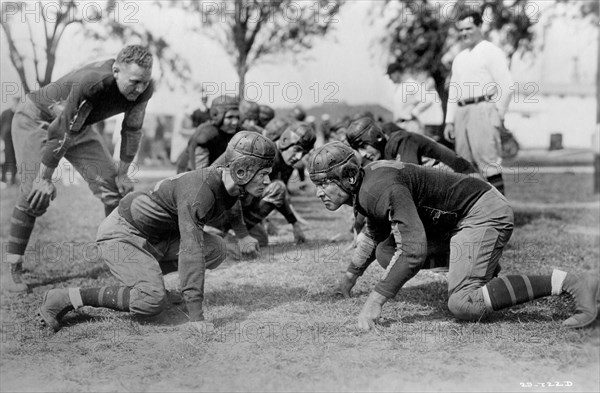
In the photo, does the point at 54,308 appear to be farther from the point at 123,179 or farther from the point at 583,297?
the point at 583,297

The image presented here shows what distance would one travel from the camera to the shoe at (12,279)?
17.1ft

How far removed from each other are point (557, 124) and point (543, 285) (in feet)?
142

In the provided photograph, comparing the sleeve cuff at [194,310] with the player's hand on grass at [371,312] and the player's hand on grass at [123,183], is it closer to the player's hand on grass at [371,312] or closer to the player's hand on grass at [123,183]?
the player's hand on grass at [371,312]

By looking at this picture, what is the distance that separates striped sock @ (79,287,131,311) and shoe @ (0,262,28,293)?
1293 millimetres

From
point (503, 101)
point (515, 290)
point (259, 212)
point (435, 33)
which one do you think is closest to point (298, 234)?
point (259, 212)

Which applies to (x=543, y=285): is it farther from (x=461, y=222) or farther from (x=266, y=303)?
(x=266, y=303)

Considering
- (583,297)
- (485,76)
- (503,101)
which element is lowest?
(583,297)

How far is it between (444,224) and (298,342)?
1258 millimetres

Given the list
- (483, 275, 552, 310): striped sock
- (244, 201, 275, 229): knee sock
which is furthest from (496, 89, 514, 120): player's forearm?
(483, 275, 552, 310): striped sock

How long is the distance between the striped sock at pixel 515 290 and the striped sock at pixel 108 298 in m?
2.25

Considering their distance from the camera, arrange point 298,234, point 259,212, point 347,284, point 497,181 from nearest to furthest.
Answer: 1. point 347,284
2. point 497,181
3. point 259,212
4. point 298,234

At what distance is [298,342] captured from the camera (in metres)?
3.82

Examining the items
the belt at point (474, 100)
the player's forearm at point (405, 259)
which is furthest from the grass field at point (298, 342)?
the belt at point (474, 100)

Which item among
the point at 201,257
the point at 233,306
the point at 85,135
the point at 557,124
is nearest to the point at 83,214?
the point at 85,135
